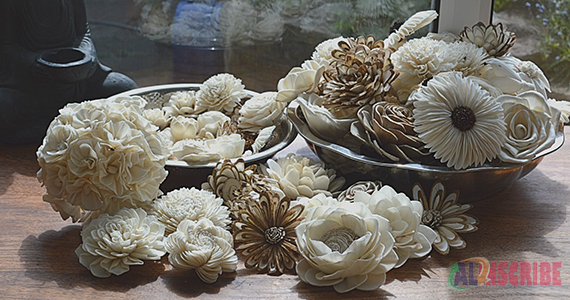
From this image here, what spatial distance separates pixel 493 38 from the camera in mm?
777

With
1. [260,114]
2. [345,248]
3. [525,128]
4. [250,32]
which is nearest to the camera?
[345,248]

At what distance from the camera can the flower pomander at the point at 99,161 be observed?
2.01 ft

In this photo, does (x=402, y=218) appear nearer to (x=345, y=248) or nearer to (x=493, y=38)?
(x=345, y=248)

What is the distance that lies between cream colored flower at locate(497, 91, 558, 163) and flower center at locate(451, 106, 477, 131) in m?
0.05

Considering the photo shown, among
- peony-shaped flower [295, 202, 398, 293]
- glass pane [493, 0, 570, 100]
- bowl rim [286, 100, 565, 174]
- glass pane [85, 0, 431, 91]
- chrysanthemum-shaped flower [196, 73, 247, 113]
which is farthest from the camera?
glass pane [85, 0, 431, 91]

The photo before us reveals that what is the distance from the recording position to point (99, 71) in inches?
39.4

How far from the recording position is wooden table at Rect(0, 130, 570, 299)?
1.89 ft

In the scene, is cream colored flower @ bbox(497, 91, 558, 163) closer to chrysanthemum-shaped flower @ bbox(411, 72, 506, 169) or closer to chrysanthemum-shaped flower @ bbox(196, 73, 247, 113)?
chrysanthemum-shaped flower @ bbox(411, 72, 506, 169)

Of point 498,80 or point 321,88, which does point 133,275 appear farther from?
point 498,80

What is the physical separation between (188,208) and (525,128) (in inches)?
16.1

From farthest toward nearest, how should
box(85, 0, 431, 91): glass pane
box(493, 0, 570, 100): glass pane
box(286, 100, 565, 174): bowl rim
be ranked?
box(85, 0, 431, 91): glass pane → box(493, 0, 570, 100): glass pane → box(286, 100, 565, 174): bowl rim

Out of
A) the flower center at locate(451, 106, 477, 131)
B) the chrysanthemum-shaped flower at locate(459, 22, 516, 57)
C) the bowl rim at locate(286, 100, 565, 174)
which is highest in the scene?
the chrysanthemum-shaped flower at locate(459, 22, 516, 57)

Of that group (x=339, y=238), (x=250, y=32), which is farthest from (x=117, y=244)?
(x=250, y=32)

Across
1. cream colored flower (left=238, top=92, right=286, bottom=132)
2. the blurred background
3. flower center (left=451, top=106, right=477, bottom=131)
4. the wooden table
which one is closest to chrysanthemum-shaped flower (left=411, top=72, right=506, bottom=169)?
flower center (left=451, top=106, right=477, bottom=131)
